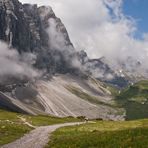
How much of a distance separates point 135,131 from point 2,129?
107 feet

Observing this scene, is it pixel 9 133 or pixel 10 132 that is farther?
pixel 10 132

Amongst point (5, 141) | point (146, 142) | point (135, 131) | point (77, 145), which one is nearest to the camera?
point (146, 142)

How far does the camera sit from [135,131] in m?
39.7

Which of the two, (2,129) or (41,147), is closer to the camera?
(41,147)

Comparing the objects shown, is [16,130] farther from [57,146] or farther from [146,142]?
[146,142]

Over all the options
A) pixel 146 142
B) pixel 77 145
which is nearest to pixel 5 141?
pixel 77 145

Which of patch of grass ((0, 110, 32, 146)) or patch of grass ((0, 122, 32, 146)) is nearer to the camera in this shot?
patch of grass ((0, 122, 32, 146))

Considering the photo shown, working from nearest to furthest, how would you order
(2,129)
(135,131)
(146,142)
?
(146,142), (135,131), (2,129)

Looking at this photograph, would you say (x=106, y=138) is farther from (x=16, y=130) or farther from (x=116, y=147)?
(x=16, y=130)

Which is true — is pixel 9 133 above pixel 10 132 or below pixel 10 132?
below

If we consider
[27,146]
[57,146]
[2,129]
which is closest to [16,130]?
[2,129]

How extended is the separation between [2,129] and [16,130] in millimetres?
3346

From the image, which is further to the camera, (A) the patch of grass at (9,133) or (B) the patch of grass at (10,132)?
(B) the patch of grass at (10,132)

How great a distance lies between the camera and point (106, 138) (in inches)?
1507
